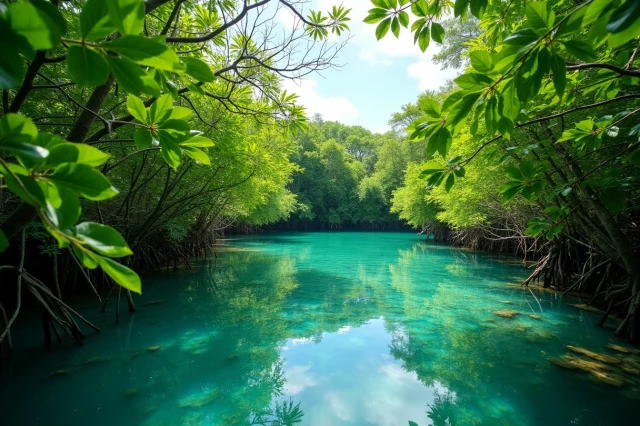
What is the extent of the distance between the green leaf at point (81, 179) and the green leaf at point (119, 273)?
0.11 metres

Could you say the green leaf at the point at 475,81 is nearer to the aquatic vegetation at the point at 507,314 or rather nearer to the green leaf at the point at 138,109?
the green leaf at the point at 138,109

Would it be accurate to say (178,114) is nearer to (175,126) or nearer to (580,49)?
(175,126)

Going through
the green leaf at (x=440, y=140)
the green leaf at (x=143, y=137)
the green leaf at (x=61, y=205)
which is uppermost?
the green leaf at (x=440, y=140)

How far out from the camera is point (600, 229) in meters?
5.75

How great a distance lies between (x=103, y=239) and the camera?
0.52 m

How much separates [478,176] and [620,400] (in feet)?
22.4

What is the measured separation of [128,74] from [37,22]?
0.14 m

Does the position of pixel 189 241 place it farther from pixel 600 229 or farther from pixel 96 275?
pixel 600 229

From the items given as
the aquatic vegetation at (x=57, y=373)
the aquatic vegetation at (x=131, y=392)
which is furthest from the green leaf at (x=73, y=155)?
the aquatic vegetation at (x=57, y=373)

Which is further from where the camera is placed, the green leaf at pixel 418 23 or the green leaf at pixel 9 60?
the green leaf at pixel 418 23

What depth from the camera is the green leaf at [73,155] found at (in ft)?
1.75

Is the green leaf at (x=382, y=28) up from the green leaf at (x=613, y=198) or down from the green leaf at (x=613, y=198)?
up

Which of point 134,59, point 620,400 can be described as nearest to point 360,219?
point 620,400

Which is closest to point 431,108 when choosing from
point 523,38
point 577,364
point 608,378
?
point 523,38
